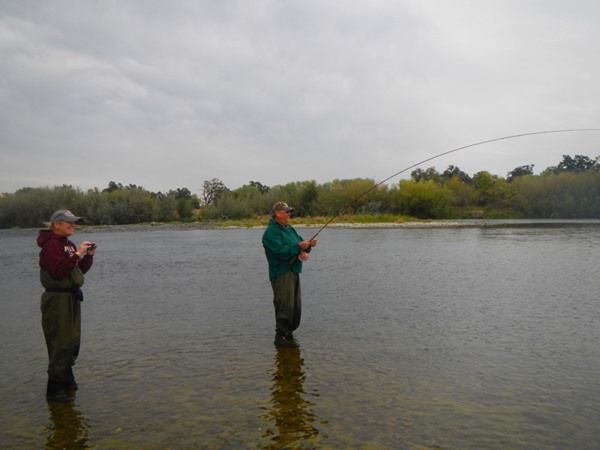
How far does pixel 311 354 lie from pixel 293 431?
2594mm

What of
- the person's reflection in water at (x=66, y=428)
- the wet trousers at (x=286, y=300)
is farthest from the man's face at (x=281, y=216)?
the person's reflection in water at (x=66, y=428)

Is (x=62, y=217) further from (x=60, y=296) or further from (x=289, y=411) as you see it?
(x=289, y=411)

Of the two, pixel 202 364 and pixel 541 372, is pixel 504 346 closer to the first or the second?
pixel 541 372

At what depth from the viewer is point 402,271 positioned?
57.7 feet

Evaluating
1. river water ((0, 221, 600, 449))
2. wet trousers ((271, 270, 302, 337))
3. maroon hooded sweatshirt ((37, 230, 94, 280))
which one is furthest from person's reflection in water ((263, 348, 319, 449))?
maroon hooded sweatshirt ((37, 230, 94, 280))

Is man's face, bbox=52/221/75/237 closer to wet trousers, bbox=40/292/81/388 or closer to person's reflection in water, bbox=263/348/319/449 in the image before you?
wet trousers, bbox=40/292/81/388

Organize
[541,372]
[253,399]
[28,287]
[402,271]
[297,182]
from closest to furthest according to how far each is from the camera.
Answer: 1. [253,399]
2. [541,372]
3. [28,287]
4. [402,271]
5. [297,182]

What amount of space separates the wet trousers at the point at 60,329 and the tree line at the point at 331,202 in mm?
73170

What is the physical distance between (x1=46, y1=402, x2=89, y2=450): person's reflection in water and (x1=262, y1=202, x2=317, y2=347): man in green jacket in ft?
10.1

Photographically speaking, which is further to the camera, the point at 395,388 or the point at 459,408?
the point at 395,388

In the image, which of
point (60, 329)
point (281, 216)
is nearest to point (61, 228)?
point (60, 329)

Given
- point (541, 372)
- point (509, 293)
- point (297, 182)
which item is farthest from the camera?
point (297, 182)

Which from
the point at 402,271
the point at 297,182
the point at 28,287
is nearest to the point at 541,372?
the point at 402,271

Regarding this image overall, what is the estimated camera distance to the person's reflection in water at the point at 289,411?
4570 mm
